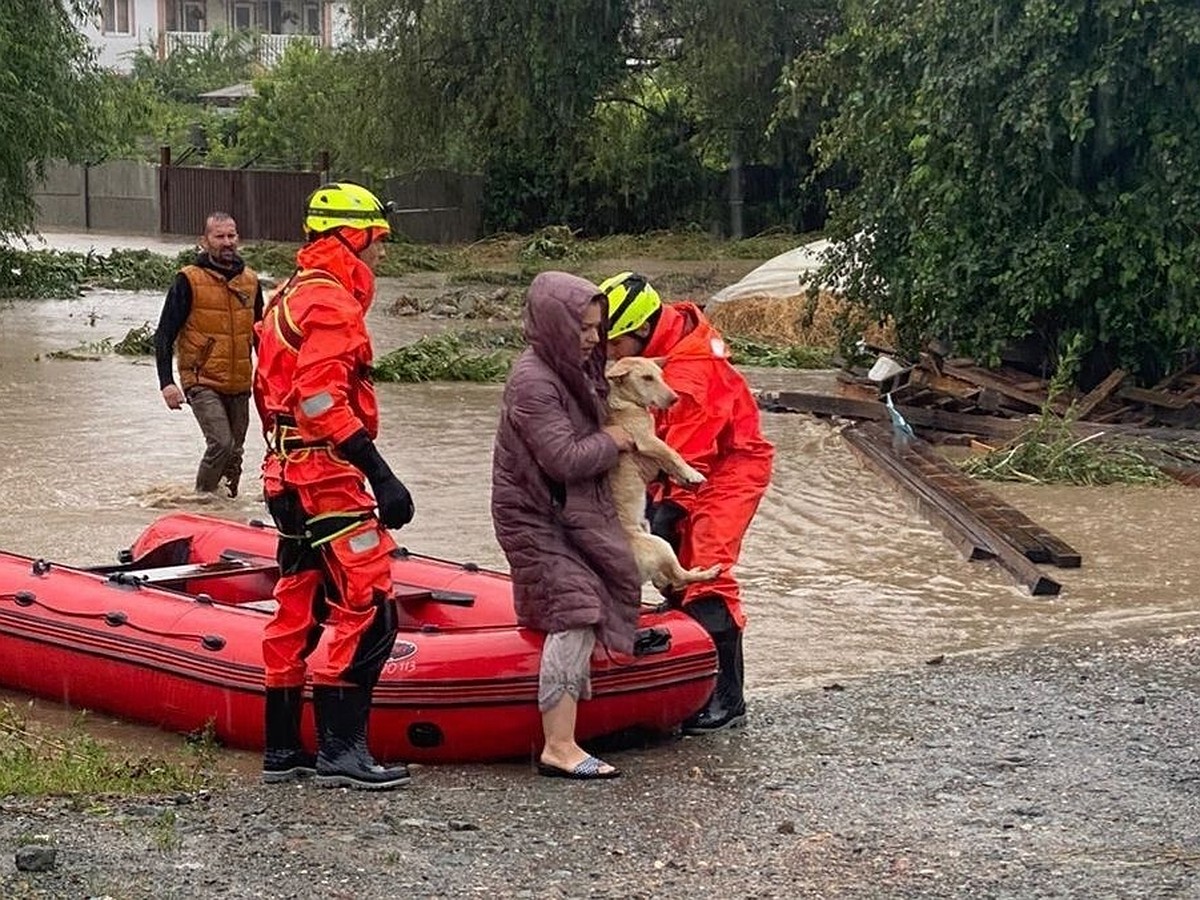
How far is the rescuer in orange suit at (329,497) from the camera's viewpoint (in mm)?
6262

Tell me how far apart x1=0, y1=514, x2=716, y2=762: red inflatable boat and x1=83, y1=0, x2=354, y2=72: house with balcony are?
5872 cm

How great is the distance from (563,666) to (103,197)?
36863mm

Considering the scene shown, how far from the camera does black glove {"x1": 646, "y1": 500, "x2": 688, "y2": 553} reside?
7387 mm

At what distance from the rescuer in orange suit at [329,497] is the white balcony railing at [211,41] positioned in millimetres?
57223

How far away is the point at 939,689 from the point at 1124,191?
848cm

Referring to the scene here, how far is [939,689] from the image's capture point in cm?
821

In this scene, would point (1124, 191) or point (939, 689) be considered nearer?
point (939, 689)

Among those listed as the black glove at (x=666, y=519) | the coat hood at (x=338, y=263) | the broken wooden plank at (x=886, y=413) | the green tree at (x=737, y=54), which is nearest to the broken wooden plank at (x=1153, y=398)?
the broken wooden plank at (x=886, y=413)

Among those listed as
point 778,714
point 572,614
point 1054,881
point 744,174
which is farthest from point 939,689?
point 744,174

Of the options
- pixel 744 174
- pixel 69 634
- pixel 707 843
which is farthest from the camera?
pixel 744 174

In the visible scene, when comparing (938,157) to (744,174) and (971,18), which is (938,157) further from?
(744,174)

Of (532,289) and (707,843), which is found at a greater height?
(532,289)

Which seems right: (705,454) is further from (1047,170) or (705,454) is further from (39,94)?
(39,94)

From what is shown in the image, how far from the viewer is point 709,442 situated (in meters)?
7.23
